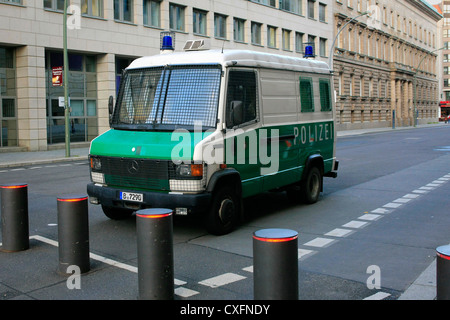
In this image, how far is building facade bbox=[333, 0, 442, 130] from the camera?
180 feet

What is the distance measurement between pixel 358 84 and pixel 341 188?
48.2m

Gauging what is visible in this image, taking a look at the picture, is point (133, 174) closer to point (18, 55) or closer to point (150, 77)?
point (150, 77)

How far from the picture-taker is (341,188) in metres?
12.2

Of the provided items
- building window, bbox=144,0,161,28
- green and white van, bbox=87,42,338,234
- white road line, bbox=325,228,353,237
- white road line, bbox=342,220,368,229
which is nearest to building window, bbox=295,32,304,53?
building window, bbox=144,0,161,28

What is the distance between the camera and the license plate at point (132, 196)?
720 centimetres

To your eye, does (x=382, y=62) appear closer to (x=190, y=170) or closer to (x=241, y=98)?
(x=241, y=98)

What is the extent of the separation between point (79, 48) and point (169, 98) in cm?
2139

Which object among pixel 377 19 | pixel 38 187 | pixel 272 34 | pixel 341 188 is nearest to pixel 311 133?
pixel 341 188

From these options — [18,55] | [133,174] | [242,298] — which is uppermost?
[18,55]

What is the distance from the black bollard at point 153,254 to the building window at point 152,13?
28685 mm

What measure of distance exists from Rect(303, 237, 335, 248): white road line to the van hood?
1.92m

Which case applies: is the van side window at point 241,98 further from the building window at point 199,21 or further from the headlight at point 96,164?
→ the building window at point 199,21

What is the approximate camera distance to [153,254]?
4.72 metres

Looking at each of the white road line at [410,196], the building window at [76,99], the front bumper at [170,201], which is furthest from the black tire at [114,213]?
the building window at [76,99]
